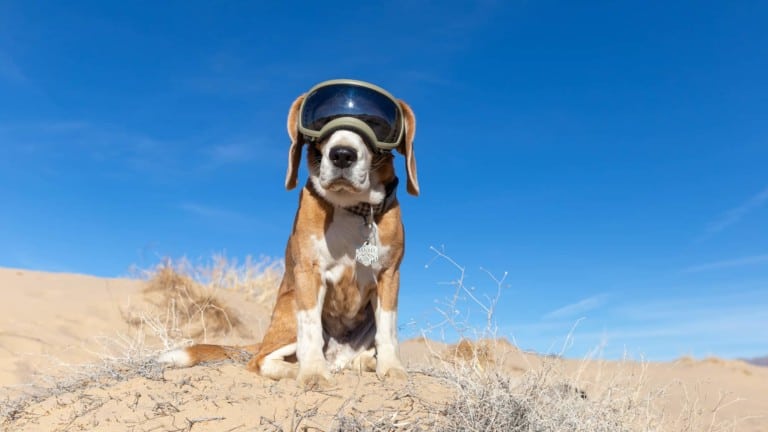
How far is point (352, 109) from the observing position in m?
5.08

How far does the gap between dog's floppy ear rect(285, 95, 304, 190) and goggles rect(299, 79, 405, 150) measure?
0.13 metres

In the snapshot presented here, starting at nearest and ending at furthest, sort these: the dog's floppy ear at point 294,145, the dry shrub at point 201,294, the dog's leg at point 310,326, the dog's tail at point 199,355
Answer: the dog's leg at point 310,326 < the dog's floppy ear at point 294,145 < the dog's tail at point 199,355 < the dry shrub at point 201,294

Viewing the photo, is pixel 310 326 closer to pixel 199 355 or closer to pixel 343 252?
pixel 343 252

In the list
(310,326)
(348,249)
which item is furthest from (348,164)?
(310,326)

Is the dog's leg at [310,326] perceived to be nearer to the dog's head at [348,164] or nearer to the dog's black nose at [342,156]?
the dog's head at [348,164]

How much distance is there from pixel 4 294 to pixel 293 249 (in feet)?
33.5

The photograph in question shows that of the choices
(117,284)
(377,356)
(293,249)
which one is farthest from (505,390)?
(117,284)

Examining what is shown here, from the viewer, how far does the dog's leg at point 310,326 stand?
482 cm

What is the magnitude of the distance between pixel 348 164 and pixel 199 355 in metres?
2.29

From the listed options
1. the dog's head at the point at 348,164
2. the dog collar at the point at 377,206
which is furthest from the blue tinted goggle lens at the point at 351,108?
the dog collar at the point at 377,206

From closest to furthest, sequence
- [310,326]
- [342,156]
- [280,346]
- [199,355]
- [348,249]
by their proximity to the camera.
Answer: [342,156], [310,326], [348,249], [280,346], [199,355]

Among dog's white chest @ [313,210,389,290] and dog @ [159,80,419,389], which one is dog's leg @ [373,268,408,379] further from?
dog's white chest @ [313,210,389,290]

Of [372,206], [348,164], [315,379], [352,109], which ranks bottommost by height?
[315,379]

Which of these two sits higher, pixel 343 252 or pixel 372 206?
pixel 372 206
